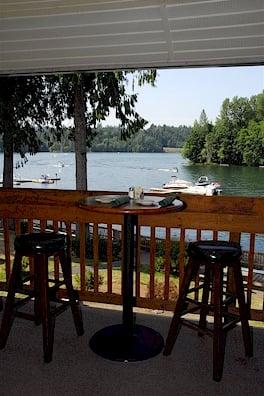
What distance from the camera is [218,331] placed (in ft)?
6.73

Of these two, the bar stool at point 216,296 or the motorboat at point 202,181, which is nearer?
the bar stool at point 216,296

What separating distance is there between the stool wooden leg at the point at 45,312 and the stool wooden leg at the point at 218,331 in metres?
0.98

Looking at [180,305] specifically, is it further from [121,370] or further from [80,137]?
[80,137]

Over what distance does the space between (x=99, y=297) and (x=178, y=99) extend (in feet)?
75.2

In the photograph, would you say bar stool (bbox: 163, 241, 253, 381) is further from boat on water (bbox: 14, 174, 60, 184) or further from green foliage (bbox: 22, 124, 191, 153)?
boat on water (bbox: 14, 174, 60, 184)

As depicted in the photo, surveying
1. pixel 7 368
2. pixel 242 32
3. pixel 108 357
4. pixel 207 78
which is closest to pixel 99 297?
pixel 108 357

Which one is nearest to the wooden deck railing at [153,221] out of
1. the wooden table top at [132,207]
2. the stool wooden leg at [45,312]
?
the wooden table top at [132,207]

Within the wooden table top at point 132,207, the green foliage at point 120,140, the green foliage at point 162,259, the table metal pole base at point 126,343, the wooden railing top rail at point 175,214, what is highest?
the green foliage at point 120,140

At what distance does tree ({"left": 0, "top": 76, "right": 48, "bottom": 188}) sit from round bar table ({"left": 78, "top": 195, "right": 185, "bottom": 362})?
9.43 meters

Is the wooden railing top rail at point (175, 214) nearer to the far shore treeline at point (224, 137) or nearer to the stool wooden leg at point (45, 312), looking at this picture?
the stool wooden leg at point (45, 312)

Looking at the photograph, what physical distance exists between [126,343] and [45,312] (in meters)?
0.59

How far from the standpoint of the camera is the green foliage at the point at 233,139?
18.7 m

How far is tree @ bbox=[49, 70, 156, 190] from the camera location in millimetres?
10742

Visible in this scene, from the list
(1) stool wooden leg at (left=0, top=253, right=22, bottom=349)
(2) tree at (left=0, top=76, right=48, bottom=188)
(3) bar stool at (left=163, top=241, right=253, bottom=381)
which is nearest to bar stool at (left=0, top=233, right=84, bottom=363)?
(1) stool wooden leg at (left=0, top=253, right=22, bottom=349)
